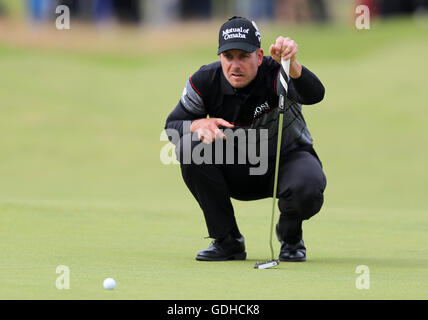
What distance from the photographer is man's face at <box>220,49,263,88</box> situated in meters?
A: 6.75

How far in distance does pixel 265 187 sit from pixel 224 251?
1.87 feet

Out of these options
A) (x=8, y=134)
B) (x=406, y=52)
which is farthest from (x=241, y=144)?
(x=406, y=52)

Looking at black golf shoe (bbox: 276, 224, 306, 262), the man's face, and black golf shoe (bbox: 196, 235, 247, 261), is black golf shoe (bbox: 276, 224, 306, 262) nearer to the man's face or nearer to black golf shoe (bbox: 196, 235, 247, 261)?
black golf shoe (bbox: 196, 235, 247, 261)

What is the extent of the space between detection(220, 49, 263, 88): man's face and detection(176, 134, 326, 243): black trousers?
0.52m

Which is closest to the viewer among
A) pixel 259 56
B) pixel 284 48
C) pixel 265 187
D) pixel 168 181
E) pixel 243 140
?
pixel 284 48

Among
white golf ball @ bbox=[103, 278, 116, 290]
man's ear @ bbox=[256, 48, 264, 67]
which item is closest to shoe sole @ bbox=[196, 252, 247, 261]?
man's ear @ bbox=[256, 48, 264, 67]

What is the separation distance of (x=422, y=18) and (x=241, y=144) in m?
23.6

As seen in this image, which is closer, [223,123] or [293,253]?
[223,123]

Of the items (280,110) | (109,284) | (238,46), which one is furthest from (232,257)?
(109,284)

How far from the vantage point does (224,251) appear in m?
7.16

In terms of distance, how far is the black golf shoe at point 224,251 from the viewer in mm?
7113

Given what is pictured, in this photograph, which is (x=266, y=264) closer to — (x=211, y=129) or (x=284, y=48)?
(x=211, y=129)

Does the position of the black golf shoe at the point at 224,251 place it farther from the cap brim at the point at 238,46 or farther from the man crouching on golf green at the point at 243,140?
the cap brim at the point at 238,46

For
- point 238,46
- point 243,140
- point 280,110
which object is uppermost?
point 238,46
